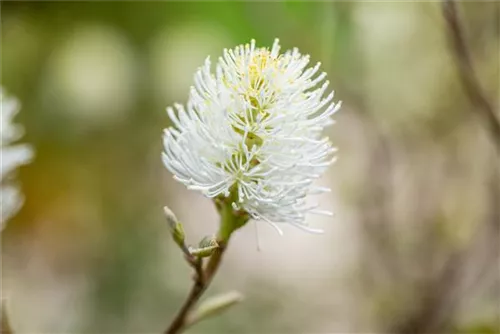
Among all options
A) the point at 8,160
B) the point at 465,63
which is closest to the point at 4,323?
the point at 8,160

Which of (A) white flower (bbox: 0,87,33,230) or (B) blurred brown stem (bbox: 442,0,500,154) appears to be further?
(B) blurred brown stem (bbox: 442,0,500,154)

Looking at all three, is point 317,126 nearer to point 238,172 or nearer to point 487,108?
point 238,172

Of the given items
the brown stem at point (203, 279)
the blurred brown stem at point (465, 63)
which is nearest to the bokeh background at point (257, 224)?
the blurred brown stem at point (465, 63)

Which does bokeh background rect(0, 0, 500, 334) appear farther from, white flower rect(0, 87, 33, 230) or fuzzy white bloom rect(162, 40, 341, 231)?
fuzzy white bloom rect(162, 40, 341, 231)

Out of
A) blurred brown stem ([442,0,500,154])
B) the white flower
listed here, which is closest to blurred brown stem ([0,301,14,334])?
the white flower

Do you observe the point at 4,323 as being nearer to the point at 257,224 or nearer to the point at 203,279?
the point at 203,279

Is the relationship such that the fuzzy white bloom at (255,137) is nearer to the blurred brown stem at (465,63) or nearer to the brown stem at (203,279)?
the brown stem at (203,279)
